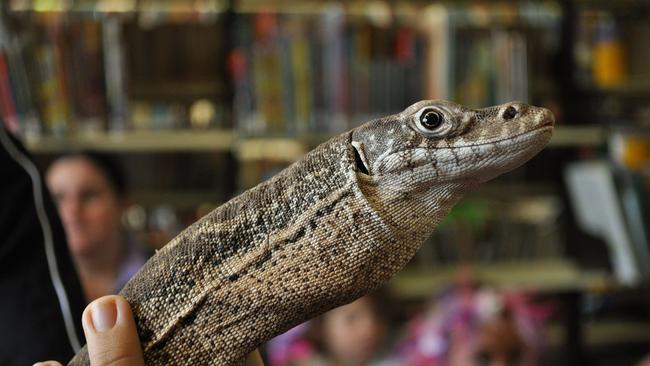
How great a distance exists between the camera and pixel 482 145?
551mm

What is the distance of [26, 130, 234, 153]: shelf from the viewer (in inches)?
108

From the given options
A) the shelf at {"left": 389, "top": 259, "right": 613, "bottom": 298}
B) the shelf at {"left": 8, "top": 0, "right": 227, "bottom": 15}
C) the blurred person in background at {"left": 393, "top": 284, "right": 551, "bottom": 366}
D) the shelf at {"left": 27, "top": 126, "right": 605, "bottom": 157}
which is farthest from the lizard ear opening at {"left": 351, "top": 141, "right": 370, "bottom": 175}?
the shelf at {"left": 389, "top": 259, "right": 613, "bottom": 298}

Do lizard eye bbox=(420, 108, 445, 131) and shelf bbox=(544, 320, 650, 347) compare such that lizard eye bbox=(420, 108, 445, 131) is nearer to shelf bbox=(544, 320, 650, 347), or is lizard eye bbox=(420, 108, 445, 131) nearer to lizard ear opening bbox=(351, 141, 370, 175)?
lizard ear opening bbox=(351, 141, 370, 175)

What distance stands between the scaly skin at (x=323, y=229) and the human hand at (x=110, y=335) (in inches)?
0.6

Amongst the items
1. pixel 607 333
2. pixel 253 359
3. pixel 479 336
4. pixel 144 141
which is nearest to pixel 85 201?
pixel 144 141

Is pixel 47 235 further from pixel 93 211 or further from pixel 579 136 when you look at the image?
pixel 579 136

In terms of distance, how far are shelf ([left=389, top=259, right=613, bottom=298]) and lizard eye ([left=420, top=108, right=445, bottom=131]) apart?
270 cm

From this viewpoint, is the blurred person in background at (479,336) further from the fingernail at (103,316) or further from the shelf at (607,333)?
the fingernail at (103,316)

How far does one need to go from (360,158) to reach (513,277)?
2.93 m

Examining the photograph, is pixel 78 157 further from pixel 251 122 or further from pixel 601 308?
pixel 601 308

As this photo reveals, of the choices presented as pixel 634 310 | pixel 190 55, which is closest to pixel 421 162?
pixel 190 55

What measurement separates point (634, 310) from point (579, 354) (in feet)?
1.44

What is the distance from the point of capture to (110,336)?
58 centimetres

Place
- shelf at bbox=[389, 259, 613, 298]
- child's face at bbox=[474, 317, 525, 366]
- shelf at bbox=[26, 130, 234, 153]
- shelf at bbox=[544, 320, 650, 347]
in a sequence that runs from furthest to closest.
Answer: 1. shelf at bbox=[544, 320, 650, 347]
2. shelf at bbox=[389, 259, 613, 298]
3. shelf at bbox=[26, 130, 234, 153]
4. child's face at bbox=[474, 317, 525, 366]
